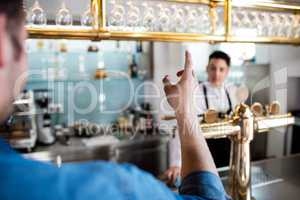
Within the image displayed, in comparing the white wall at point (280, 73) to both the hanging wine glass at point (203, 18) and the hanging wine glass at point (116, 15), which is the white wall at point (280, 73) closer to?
the hanging wine glass at point (203, 18)

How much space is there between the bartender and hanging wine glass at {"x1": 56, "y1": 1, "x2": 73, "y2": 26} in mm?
406

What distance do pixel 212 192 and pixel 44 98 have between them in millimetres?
2398

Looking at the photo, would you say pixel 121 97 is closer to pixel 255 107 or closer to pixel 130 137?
pixel 130 137

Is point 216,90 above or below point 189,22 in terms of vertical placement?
below

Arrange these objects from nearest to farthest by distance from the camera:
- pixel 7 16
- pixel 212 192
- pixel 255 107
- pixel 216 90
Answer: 1. pixel 7 16
2. pixel 212 192
3. pixel 255 107
4. pixel 216 90

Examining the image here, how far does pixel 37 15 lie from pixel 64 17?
8cm

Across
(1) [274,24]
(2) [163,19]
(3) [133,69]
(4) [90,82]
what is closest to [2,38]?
(2) [163,19]

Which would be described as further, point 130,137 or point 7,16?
point 130,137

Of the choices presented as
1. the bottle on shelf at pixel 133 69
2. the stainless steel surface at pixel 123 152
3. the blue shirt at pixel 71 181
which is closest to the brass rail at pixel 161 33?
the blue shirt at pixel 71 181

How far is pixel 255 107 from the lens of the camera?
3.16 ft

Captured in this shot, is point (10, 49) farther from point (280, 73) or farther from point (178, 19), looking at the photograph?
point (280, 73)

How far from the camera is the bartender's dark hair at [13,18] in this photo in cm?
40

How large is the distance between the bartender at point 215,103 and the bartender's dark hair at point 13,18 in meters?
0.42

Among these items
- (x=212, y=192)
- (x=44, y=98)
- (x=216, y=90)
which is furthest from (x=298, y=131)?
(x=44, y=98)
